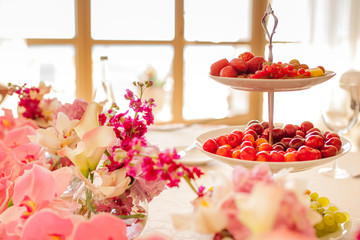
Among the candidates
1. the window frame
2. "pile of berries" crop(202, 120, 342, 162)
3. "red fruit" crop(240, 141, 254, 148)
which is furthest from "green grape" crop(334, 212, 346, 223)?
the window frame

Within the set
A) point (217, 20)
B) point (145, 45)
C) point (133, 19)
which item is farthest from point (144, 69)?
point (217, 20)

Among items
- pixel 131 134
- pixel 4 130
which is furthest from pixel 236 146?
pixel 4 130

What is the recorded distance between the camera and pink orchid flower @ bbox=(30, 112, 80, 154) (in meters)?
0.79

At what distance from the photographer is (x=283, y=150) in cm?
101

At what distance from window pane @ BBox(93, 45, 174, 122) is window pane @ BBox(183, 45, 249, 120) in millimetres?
204

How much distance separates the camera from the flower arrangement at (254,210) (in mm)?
300

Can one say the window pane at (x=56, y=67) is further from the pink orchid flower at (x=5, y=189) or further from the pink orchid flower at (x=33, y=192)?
the pink orchid flower at (x=33, y=192)

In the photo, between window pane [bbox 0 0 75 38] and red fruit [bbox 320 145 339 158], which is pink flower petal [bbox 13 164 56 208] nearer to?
red fruit [bbox 320 145 339 158]

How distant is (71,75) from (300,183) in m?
4.04

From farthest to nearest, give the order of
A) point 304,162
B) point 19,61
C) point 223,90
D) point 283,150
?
point 223,90 < point 19,61 < point 283,150 < point 304,162

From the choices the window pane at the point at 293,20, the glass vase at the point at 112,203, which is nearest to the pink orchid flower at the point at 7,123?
the glass vase at the point at 112,203

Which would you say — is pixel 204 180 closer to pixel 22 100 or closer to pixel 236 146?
pixel 236 146

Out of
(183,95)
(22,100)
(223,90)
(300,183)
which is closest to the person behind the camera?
(300,183)

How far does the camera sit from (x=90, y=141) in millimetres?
678
